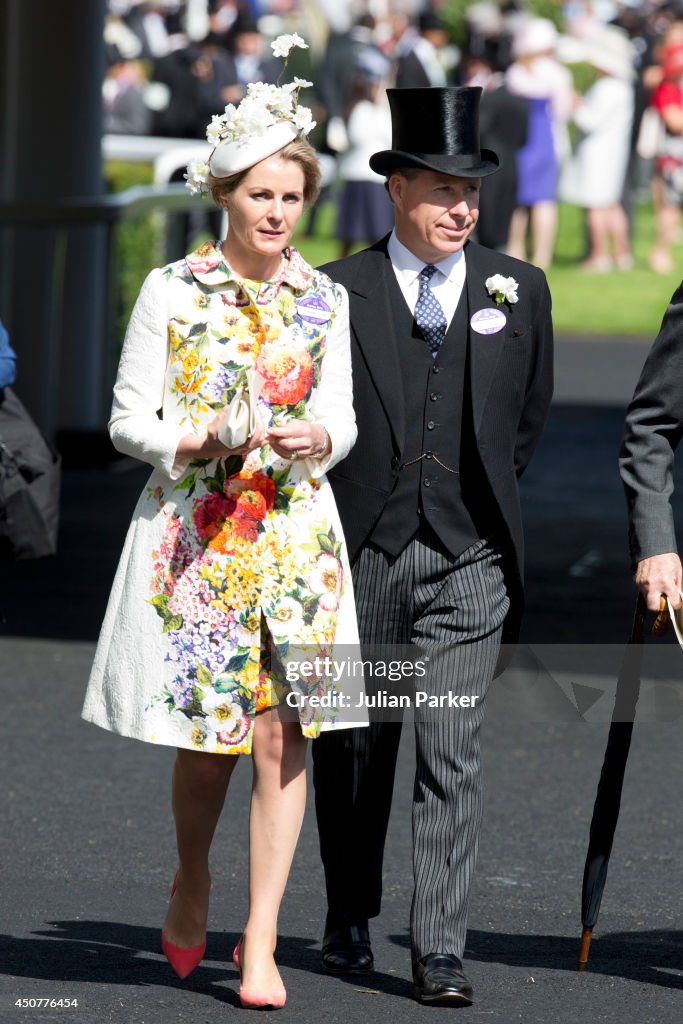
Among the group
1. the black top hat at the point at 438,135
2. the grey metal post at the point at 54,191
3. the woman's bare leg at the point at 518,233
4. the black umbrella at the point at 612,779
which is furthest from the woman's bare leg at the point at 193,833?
the woman's bare leg at the point at 518,233

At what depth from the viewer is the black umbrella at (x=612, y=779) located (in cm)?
469

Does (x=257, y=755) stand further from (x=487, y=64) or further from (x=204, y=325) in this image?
(x=487, y=64)

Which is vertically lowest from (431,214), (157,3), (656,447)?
(157,3)

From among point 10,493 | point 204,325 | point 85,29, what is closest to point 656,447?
point 204,325

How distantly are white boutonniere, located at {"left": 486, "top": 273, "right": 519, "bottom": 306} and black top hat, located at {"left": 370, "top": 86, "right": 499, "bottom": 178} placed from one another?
0.24 m

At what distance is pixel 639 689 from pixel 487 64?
18.6 m

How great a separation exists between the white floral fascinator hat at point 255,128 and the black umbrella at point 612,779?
132 centimetres

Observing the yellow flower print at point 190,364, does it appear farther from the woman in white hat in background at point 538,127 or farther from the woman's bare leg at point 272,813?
the woman in white hat in background at point 538,127

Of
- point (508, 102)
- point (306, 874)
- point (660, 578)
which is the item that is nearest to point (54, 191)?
point (306, 874)

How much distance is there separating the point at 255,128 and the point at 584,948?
1.99 m

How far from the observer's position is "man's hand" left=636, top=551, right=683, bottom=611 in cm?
441

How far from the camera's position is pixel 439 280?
4770 millimetres

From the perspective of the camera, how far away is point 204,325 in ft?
14.8

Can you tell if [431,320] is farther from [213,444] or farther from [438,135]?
[213,444]
